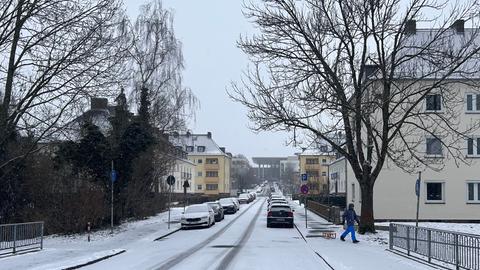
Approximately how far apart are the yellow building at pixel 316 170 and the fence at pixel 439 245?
5141cm

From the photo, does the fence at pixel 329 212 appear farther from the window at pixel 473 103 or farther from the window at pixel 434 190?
the window at pixel 473 103

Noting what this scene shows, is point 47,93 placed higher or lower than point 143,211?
higher

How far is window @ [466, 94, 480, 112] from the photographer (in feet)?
135

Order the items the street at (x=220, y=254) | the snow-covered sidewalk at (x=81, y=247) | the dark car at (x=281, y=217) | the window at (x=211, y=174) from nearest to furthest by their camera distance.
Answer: the street at (x=220, y=254)
the snow-covered sidewalk at (x=81, y=247)
the dark car at (x=281, y=217)
the window at (x=211, y=174)

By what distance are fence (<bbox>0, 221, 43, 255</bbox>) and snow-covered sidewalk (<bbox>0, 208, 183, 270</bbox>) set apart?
1.36ft

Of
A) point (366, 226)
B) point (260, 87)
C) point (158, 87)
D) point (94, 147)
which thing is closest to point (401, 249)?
point (366, 226)

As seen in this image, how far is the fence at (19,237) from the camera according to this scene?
1883 cm

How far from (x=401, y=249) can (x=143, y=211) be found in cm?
2465

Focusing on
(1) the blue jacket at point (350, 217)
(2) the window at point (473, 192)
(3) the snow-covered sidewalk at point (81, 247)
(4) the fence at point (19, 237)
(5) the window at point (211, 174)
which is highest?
(5) the window at point (211, 174)

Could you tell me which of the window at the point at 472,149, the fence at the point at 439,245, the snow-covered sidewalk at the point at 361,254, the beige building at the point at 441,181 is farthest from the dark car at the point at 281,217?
the window at the point at 472,149

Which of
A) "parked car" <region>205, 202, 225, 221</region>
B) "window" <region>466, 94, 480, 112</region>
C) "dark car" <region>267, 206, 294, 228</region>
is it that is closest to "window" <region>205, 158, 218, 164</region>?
"parked car" <region>205, 202, 225, 221</region>

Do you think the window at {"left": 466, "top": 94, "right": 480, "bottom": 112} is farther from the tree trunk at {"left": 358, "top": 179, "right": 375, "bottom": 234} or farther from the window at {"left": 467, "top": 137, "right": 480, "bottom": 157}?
the tree trunk at {"left": 358, "top": 179, "right": 375, "bottom": 234}

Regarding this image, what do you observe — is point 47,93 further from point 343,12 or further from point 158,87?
point 158,87

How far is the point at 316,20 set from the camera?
28.4 m
